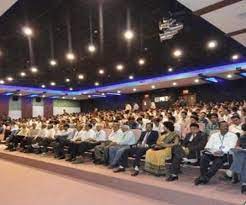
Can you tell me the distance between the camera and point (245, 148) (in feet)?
14.2

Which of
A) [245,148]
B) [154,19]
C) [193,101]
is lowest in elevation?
[245,148]

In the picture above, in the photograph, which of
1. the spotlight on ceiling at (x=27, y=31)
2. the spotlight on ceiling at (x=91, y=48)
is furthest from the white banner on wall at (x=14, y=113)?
the spotlight on ceiling at (x=27, y=31)

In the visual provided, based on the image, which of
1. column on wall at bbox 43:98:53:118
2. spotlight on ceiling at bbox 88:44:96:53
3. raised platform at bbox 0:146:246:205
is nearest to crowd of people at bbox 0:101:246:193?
raised platform at bbox 0:146:246:205

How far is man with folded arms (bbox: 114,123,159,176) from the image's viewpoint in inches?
221

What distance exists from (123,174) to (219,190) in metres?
1.92

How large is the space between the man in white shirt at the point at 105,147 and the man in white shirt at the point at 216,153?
2.33 metres


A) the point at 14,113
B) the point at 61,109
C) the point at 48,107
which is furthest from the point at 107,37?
the point at 61,109

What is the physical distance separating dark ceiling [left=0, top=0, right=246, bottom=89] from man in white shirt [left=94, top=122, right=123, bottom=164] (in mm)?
2525

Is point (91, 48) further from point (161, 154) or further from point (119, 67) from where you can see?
point (161, 154)

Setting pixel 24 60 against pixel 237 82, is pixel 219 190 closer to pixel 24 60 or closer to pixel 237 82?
pixel 24 60

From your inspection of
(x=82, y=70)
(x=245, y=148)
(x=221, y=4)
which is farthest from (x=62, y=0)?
(x=82, y=70)

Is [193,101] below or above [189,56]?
below

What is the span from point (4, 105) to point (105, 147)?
1838 cm

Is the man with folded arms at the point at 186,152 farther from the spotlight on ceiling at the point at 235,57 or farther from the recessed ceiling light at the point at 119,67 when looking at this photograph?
the recessed ceiling light at the point at 119,67
